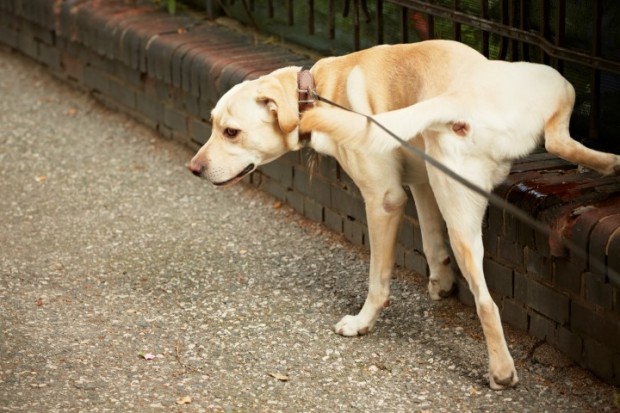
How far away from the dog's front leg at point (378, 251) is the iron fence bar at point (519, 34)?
0.93 m

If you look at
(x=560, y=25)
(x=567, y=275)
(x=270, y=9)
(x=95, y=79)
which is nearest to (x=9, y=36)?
(x=95, y=79)

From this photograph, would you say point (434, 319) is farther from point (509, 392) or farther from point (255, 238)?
point (255, 238)

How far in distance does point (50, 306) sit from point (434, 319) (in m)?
1.75

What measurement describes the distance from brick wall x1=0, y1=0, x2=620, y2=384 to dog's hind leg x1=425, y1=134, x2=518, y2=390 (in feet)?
1.03

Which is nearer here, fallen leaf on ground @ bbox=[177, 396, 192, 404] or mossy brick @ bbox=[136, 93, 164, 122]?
fallen leaf on ground @ bbox=[177, 396, 192, 404]

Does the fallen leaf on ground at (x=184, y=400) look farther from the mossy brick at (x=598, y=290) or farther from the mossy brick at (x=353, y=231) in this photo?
the mossy brick at (x=353, y=231)

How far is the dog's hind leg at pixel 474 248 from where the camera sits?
4.31 meters

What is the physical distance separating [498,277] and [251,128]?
1229 millimetres

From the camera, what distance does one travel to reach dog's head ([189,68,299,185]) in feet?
15.6

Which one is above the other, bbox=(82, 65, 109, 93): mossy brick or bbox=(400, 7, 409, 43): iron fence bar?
bbox=(400, 7, 409, 43): iron fence bar

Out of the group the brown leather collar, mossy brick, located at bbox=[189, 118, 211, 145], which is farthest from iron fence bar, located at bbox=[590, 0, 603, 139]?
mossy brick, located at bbox=[189, 118, 211, 145]

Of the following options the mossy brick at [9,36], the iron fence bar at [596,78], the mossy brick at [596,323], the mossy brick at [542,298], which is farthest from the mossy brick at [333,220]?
the mossy brick at [9,36]

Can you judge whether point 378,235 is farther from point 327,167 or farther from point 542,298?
point 327,167

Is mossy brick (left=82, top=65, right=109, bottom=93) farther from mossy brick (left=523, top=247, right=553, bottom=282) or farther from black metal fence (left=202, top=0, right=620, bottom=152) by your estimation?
mossy brick (left=523, top=247, right=553, bottom=282)
